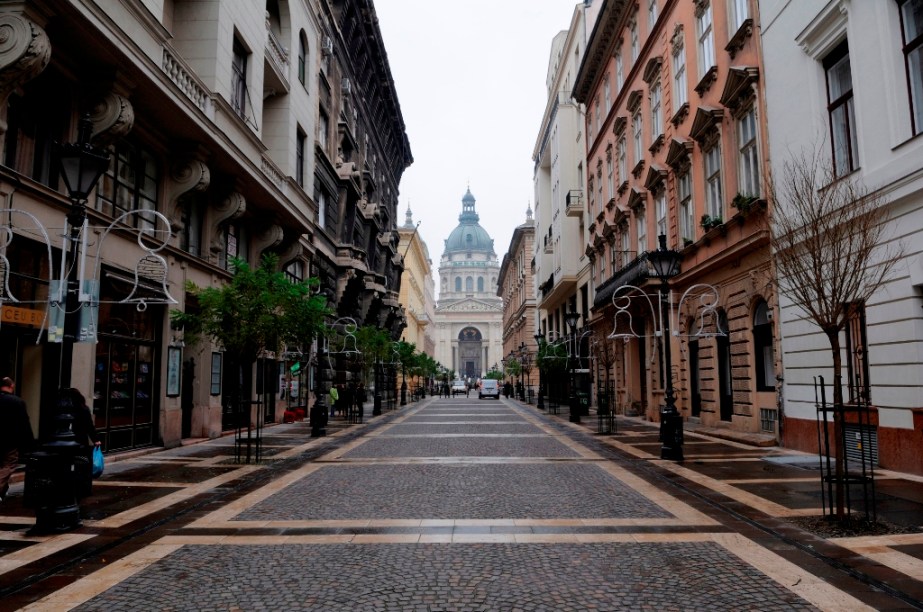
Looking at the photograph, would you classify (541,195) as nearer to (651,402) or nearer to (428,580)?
(651,402)

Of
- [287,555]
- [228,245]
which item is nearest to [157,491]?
[287,555]

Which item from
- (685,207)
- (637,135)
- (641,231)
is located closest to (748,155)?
(685,207)

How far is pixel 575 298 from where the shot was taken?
4469 centimetres

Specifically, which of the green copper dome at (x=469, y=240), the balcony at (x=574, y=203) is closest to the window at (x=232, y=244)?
the balcony at (x=574, y=203)

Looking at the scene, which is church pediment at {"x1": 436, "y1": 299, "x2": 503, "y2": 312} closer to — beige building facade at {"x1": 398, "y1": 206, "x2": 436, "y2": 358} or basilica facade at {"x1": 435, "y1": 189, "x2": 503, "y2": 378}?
basilica facade at {"x1": 435, "y1": 189, "x2": 503, "y2": 378}

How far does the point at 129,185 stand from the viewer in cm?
1574

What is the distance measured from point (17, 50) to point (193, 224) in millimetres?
9050

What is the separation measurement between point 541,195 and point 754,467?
152 ft

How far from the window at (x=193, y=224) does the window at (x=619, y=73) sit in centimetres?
1943

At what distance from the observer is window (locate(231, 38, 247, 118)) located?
67.7 ft

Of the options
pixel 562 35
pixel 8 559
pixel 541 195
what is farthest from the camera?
pixel 541 195

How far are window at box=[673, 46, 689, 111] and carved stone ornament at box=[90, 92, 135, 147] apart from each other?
1617cm

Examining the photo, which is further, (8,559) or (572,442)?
(572,442)

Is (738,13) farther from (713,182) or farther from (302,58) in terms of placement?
(302,58)
